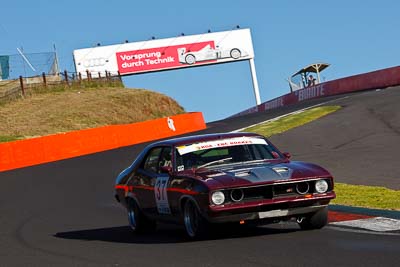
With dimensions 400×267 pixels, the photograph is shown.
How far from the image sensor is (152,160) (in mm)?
11219

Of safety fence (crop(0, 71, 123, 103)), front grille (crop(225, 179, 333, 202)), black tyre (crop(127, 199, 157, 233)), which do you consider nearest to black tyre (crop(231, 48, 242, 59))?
safety fence (crop(0, 71, 123, 103))

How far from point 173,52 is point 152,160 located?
66.8 m

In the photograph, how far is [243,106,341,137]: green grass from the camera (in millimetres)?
30609

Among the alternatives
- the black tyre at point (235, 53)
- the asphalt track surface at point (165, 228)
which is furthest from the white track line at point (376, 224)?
the black tyre at point (235, 53)

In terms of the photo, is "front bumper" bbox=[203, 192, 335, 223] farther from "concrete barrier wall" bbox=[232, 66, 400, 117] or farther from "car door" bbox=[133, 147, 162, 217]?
"concrete barrier wall" bbox=[232, 66, 400, 117]

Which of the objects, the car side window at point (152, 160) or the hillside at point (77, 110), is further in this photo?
the hillside at point (77, 110)

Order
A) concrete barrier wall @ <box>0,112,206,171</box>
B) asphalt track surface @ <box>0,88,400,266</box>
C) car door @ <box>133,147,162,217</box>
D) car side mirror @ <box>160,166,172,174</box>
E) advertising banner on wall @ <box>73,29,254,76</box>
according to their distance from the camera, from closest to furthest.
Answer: asphalt track surface @ <box>0,88,400,266</box>
car side mirror @ <box>160,166,172,174</box>
car door @ <box>133,147,162,217</box>
concrete barrier wall @ <box>0,112,206,171</box>
advertising banner on wall @ <box>73,29,254,76</box>

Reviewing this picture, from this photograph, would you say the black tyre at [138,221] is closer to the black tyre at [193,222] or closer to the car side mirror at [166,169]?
the car side mirror at [166,169]

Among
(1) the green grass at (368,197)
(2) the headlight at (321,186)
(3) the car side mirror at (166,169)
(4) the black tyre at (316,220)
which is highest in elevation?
(3) the car side mirror at (166,169)

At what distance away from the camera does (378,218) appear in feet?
33.8

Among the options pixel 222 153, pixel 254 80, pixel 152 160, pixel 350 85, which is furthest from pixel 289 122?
pixel 254 80

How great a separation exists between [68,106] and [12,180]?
28194mm

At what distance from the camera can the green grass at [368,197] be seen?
1187cm

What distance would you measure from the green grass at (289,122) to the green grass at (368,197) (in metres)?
14.7
